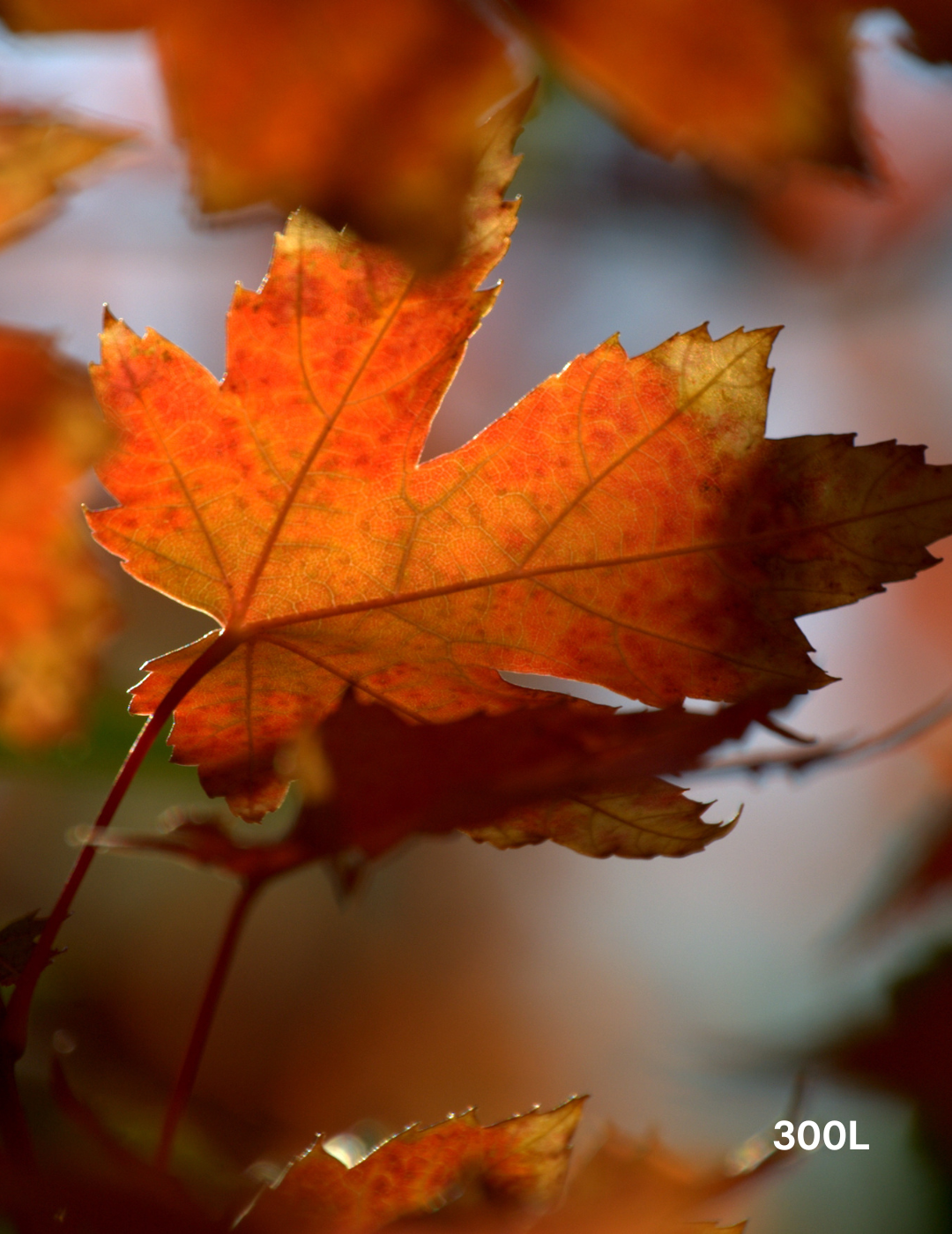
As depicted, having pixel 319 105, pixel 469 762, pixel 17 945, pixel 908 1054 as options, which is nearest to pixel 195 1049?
pixel 17 945

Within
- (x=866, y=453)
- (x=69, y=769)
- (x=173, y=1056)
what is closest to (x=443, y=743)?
(x=866, y=453)

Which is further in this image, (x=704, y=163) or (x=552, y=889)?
(x=552, y=889)

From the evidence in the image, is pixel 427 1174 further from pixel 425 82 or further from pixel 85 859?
pixel 425 82

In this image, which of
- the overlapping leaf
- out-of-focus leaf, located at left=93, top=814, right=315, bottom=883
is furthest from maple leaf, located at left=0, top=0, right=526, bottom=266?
out-of-focus leaf, located at left=93, top=814, right=315, bottom=883

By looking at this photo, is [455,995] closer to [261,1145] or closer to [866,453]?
[261,1145]

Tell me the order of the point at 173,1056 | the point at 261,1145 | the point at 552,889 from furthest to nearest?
the point at 552,889 → the point at 173,1056 → the point at 261,1145

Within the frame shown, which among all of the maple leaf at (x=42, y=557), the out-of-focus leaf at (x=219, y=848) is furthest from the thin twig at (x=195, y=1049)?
the maple leaf at (x=42, y=557)

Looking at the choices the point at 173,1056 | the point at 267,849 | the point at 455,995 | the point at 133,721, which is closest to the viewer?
the point at 267,849
